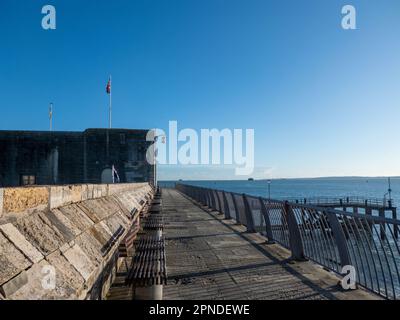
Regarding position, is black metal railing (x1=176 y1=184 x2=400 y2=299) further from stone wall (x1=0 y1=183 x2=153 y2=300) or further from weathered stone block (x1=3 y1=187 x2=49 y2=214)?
weathered stone block (x1=3 y1=187 x2=49 y2=214)

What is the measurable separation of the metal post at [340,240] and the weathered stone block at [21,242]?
15.1ft

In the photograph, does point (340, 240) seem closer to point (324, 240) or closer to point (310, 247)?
point (324, 240)

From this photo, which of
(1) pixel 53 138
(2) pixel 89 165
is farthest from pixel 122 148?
(1) pixel 53 138

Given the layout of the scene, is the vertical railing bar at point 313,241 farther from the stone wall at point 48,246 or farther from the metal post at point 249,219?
the stone wall at point 48,246

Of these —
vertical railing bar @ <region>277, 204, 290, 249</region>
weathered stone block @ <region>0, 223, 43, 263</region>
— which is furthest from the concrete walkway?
weathered stone block @ <region>0, 223, 43, 263</region>

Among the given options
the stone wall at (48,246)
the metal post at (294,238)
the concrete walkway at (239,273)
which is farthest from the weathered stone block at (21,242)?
the metal post at (294,238)

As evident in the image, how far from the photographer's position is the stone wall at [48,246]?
5.65 ft

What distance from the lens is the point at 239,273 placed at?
5840 millimetres

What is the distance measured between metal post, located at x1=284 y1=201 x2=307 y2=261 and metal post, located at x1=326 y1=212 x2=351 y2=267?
1.53 m

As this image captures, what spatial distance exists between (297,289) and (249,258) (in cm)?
201

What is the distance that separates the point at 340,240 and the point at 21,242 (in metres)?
4.79

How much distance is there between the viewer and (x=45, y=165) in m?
38.2

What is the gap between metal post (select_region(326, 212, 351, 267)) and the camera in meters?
5.14
